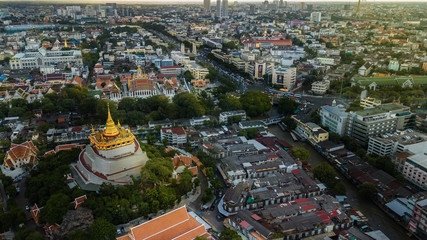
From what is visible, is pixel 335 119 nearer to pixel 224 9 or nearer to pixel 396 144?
pixel 396 144

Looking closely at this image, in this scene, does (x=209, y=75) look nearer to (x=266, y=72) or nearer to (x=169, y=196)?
(x=266, y=72)

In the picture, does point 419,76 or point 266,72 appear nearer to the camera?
point 419,76

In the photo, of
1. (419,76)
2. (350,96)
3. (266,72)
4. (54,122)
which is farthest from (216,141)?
(419,76)

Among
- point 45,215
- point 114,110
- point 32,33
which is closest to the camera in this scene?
point 45,215

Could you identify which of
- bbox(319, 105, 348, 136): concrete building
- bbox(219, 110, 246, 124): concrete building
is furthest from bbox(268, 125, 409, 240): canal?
bbox(219, 110, 246, 124): concrete building

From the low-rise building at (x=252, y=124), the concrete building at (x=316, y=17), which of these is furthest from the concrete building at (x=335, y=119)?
the concrete building at (x=316, y=17)

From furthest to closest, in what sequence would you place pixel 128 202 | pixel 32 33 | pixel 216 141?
pixel 32 33
pixel 216 141
pixel 128 202
